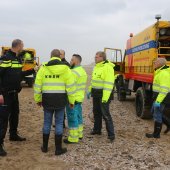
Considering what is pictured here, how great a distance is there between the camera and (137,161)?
18.5 feet

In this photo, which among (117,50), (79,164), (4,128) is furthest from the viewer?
(117,50)

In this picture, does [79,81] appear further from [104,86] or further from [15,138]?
[15,138]

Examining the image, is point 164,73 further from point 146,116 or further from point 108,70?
point 146,116

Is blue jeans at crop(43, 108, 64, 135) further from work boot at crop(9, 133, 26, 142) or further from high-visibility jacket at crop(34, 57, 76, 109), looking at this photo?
work boot at crop(9, 133, 26, 142)

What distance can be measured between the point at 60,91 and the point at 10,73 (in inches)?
40.5

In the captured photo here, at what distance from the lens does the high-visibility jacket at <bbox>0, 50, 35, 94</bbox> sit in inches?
239

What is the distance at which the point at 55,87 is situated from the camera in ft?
19.1

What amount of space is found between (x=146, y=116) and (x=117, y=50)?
4624 mm

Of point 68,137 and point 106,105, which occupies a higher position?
point 106,105

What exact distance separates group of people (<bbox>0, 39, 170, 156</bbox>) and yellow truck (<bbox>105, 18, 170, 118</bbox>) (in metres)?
1.92

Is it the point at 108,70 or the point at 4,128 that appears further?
the point at 108,70

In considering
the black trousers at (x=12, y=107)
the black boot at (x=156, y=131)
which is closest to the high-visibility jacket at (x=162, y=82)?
the black boot at (x=156, y=131)

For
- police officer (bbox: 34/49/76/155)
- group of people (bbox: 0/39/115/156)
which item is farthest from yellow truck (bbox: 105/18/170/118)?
police officer (bbox: 34/49/76/155)

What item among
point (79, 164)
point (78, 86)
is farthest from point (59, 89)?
point (79, 164)
